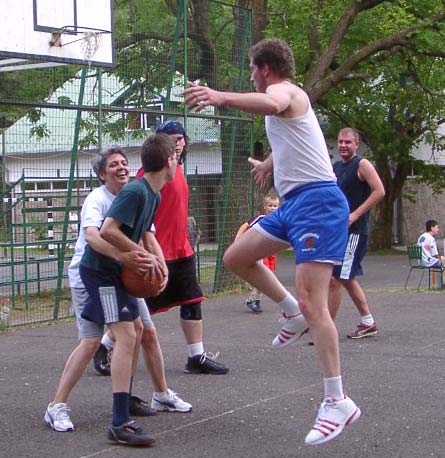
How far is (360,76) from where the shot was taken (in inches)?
709

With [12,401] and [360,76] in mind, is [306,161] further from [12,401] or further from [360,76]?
[360,76]

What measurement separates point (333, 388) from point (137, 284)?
52.2 inches

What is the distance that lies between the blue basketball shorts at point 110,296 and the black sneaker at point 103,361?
2.11 m

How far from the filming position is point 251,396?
7.04m

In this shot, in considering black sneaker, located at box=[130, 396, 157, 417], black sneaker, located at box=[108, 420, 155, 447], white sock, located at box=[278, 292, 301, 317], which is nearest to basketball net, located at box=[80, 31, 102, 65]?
black sneaker, located at box=[130, 396, 157, 417]

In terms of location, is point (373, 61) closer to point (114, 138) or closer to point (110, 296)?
point (114, 138)

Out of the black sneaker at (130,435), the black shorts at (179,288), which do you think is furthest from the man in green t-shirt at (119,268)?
the black shorts at (179,288)

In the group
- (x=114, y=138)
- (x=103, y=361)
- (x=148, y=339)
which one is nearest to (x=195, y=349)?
(x=103, y=361)

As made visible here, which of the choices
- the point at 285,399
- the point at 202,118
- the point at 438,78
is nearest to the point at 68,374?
the point at 285,399

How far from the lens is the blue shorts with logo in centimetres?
557

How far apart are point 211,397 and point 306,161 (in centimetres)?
228

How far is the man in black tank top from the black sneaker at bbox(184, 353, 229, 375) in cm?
182

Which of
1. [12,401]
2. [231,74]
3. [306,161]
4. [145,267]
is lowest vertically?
[12,401]

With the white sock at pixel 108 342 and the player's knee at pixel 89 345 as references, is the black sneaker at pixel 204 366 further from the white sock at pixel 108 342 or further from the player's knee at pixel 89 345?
the player's knee at pixel 89 345
